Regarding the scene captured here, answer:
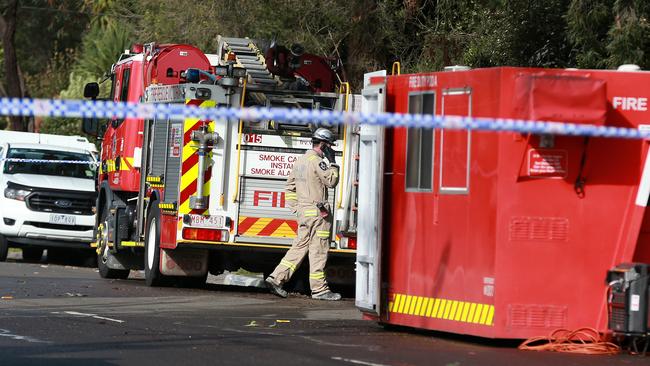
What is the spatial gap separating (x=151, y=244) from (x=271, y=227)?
1841 mm

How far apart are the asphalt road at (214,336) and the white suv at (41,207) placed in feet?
21.6

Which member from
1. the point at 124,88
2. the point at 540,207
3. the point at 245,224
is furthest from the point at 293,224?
the point at 540,207

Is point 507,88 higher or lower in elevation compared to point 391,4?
lower

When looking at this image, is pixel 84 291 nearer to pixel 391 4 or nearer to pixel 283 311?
pixel 283 311

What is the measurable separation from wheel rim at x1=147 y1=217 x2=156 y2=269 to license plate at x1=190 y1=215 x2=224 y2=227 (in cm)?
128

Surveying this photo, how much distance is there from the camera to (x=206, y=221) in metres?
14.4

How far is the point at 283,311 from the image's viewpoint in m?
12.6

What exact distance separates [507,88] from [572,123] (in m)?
0.57

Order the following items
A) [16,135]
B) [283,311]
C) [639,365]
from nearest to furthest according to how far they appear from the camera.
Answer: [639,365]
[283,311]
[16,135]

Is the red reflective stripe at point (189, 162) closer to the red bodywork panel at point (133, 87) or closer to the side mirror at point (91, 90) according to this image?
the red bodywork panel at point (133, 87)

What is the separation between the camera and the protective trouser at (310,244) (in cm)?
1407

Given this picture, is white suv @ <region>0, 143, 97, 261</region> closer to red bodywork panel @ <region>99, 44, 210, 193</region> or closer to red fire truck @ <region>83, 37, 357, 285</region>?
red bodywork panel @ <region>99, 44, 210, 193</region>

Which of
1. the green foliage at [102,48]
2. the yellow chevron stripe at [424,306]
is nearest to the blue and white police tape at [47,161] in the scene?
the green foliage at [102,48]

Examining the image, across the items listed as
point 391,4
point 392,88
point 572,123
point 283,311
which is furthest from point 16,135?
point 572,123
